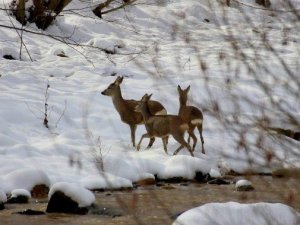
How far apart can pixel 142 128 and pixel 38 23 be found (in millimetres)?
6276

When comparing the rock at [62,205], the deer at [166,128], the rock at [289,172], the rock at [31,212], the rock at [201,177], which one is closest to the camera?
the rock at [289,172]

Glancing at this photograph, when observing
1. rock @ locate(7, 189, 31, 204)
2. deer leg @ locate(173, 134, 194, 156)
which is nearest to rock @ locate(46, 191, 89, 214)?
rock @ locate(7, 189, 31, 204)

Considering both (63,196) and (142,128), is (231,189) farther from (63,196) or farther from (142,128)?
(142,128)

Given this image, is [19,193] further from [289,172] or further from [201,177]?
[289,172]

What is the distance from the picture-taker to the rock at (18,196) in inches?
333

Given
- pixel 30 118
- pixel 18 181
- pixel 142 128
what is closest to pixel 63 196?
pixel 18 181

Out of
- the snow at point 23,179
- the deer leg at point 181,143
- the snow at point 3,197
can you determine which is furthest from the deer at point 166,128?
the snow at point 3,197

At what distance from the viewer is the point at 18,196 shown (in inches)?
336

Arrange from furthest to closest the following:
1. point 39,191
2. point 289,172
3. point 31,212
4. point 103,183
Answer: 1. point 103,183
2. point 39,191
3. point 31,212
4. point 289,172

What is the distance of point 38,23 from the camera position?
20.2 m

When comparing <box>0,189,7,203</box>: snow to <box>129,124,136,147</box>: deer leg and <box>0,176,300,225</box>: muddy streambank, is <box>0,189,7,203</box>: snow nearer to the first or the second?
<box>0,176,300,225</box>: muddy streambank

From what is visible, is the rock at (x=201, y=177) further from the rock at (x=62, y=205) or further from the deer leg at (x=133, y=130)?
the rock at (x=62, y=205)

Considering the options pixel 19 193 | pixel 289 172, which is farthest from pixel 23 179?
pixel 289 172

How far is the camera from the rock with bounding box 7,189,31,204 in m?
8.47
